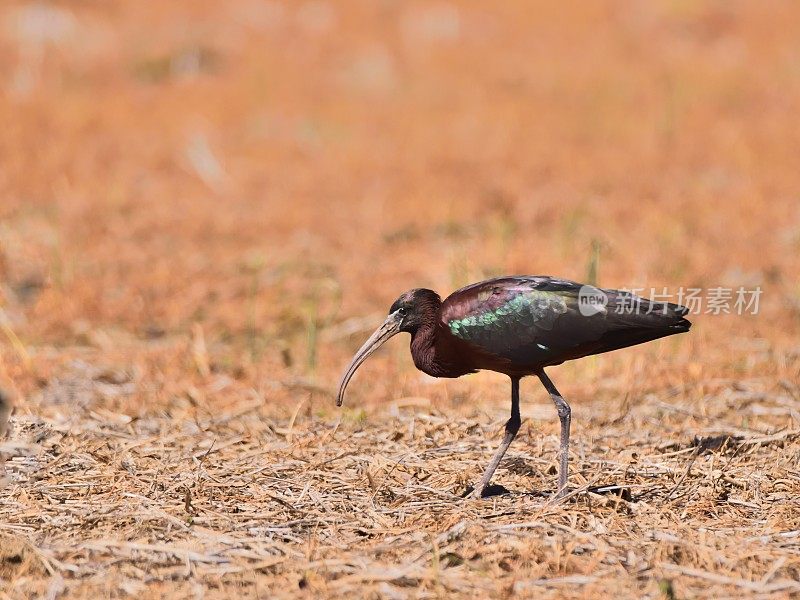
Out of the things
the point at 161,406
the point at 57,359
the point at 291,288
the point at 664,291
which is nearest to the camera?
the point at 161,406

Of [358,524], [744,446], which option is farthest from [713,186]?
[358,524]

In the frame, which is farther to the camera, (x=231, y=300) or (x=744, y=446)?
(x=231, y=300)

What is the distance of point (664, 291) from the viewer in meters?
9.10

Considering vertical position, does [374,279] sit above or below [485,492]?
above

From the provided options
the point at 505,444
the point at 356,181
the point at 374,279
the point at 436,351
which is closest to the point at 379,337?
the point at 436,351

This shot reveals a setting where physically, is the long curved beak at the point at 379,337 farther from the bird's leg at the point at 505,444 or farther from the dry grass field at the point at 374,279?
the bird's leg at the point at 505,444

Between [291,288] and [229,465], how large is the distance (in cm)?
430

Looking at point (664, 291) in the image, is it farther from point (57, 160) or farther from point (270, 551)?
point (57, 160)

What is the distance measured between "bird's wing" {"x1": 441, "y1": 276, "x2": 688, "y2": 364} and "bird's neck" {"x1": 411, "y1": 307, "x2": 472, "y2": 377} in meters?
0.09

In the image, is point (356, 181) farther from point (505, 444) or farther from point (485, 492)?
point (485, 492)

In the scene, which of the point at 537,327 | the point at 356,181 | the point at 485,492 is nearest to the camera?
the point at 537,327

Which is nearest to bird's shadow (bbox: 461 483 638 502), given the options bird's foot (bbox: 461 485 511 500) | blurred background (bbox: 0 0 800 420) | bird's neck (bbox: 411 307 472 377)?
bird's foot (bbox: 461 485 511 500)

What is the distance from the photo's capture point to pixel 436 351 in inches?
208

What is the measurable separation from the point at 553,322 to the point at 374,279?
199 inches
